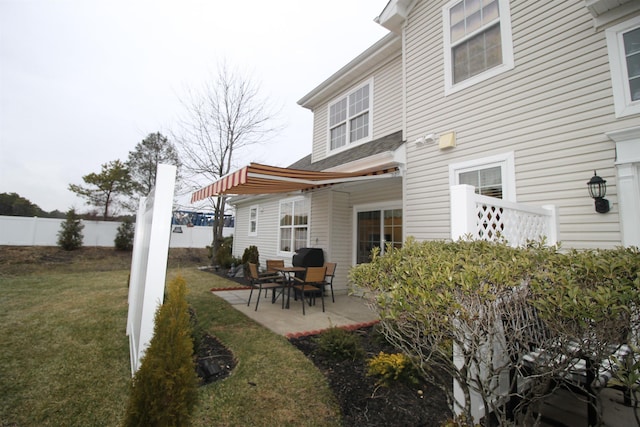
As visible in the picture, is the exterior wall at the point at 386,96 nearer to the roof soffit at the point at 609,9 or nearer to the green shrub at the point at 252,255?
the roof soffit at the point at 609,9

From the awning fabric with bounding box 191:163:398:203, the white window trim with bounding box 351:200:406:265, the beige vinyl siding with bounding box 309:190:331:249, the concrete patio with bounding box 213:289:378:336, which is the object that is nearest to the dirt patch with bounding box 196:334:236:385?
the concrete patio with bounding box 213:289:378:336

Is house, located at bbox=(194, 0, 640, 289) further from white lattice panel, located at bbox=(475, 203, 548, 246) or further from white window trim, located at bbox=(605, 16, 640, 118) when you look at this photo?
white lattice panel, located at bbox=(475, 203, 548, 246)

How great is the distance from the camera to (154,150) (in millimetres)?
23625

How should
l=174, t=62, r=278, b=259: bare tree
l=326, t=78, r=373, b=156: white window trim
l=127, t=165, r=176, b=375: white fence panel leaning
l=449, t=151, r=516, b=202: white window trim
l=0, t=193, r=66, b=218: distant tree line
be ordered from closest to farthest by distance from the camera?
l=127, t=165, r=176, b=375: white fence panel leaning
l=449, t=151, r=516, b=202: white window trim
l=326, t=78, r=373, b=156: white window trim
l=174, t=62, r=278, b=259: bare tree
l=0, t=193, r=66, b=218: distant tree line

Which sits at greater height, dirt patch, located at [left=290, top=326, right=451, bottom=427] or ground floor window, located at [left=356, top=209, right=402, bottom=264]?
ground floor window, located at [left=356, top=209, right=402, bottom=264]

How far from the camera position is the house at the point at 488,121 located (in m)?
3.42

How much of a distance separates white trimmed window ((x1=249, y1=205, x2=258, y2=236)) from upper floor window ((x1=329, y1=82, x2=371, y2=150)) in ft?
19.7

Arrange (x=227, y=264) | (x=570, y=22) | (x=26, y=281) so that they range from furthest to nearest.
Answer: (x=227, y=264) → (x=26, y=281) → (x=570, y=22)

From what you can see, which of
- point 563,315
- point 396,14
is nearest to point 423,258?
point 563,315

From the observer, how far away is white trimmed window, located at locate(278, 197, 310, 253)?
973 centimetres

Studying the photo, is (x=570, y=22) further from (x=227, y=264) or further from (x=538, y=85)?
(x=227, y=264)

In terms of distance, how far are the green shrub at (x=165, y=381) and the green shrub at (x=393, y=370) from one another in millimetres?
2071

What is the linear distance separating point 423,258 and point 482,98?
4.24 metres

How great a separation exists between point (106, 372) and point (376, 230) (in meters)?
6.39
